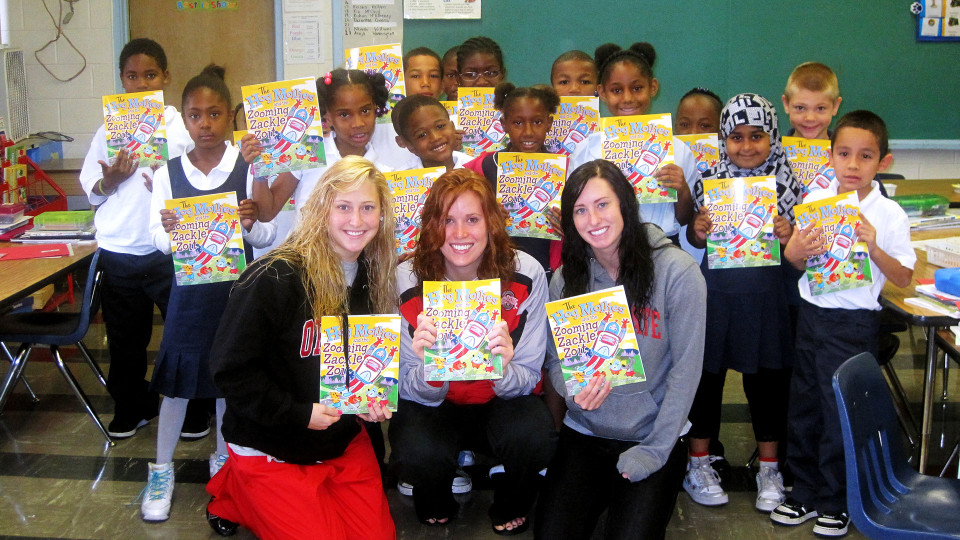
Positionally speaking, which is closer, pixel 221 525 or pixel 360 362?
pixel 360 362

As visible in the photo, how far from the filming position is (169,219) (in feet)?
9.87

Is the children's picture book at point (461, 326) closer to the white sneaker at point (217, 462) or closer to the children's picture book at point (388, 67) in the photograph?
the white sneaker at point (217, 462)

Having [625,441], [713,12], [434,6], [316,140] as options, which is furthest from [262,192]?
[713,12]

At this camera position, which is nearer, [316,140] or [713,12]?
[316,140]

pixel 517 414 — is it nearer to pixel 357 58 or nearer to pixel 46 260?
pixel 357 58

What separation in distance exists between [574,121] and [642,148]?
546mm

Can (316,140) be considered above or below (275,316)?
above

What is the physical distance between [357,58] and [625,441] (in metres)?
2.07

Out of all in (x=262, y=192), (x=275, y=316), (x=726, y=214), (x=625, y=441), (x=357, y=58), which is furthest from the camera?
(x=357, y=58)

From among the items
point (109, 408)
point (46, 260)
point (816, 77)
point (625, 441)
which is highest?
point (816, 77)

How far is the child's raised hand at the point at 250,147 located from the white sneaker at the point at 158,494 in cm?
118

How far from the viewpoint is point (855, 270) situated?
2818 millimetres

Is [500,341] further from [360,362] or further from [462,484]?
[462,484]

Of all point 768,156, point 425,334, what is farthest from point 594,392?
point 768,156
